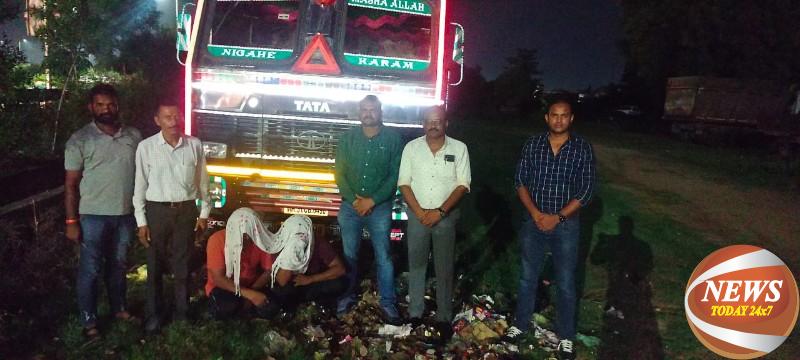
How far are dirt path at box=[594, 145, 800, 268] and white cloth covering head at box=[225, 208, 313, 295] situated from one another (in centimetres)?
632

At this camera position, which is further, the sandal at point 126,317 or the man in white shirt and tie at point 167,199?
the sandal at point 126,317

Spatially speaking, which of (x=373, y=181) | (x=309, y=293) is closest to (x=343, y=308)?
(x=309, y=293)

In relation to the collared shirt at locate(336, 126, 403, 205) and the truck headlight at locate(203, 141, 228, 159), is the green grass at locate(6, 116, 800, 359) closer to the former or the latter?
the collared shirt at locate(336, 126, 403, 205)

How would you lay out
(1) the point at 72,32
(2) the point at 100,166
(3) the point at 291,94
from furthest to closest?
(1) the point at 72,32
(3) the point at 291,94
(2) the point at 100,166

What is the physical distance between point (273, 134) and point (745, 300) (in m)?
4.30

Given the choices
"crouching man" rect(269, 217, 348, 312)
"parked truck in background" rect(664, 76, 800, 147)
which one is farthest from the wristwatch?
"parked truck in background" rect(664, 76, 800, 147)

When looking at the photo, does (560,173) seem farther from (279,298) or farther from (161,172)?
(161,172)

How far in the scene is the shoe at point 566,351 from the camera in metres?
4.36

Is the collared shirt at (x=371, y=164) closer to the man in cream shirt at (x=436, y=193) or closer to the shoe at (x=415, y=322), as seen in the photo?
the man in cream shirt at (x=436, y=193)

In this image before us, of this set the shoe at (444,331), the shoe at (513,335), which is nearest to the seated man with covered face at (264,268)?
the shoe at (444,331)

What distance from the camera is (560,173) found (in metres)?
4.19

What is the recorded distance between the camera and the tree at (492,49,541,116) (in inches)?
1921

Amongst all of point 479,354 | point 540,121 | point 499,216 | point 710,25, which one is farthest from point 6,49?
→ point 540,121

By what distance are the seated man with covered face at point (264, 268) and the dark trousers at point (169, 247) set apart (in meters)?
0.26
